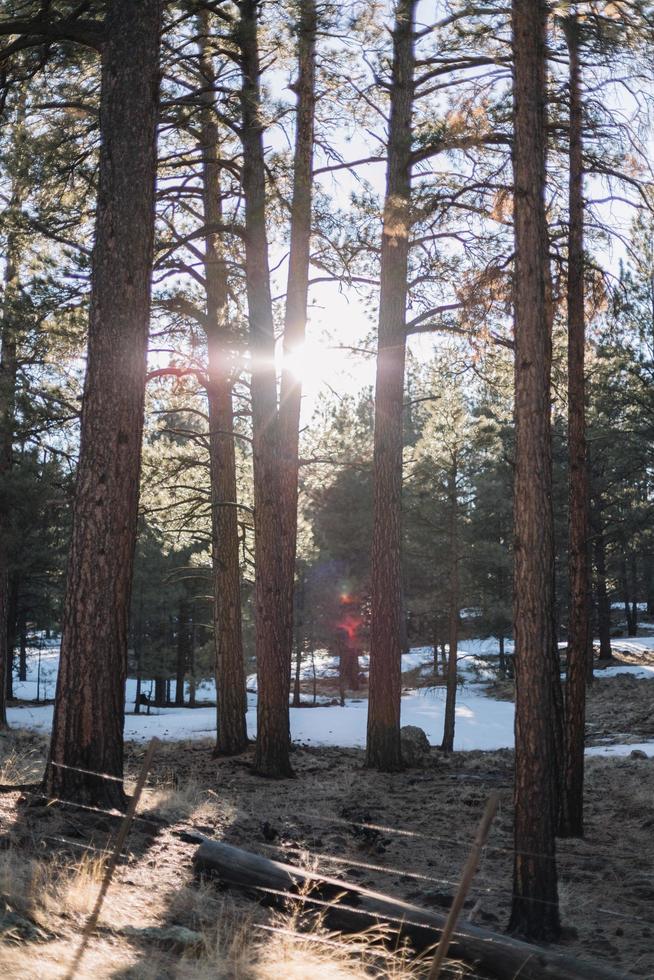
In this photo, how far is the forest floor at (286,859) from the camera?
4449mm

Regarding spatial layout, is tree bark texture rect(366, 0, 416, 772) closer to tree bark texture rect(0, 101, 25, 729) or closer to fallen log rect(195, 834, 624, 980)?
tree bark texture rect(0, 101, 25, 729)

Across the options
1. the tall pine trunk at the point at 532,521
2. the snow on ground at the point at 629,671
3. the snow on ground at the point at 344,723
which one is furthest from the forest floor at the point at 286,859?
the snow on ground at the point at 629,671

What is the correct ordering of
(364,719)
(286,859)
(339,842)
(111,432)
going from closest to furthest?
(111,432), (286,859), (339,842), (364,719)

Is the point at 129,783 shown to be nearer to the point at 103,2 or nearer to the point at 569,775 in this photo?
the point at 569,775

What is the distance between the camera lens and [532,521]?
635 centimetres

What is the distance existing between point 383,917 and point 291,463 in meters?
7.83

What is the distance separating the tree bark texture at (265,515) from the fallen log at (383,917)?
5.05 m

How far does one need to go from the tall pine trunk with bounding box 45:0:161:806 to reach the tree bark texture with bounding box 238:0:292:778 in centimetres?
389

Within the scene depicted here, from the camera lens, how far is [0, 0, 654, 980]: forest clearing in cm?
557

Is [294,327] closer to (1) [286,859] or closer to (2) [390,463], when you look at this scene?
(2) [390,463]

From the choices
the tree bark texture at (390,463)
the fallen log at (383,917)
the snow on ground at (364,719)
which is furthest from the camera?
the snow on ground at (364,719)

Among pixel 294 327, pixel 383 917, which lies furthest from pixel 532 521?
pixel 294 327

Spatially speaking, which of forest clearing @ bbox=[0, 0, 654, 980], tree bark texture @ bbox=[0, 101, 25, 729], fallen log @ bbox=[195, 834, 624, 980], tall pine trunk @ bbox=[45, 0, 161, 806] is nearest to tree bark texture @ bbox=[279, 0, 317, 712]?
forest clearing @ bbox=[0, 0, 654, 980]

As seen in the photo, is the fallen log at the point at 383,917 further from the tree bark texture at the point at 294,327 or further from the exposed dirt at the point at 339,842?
the tree bark texture at the point at 294,327
